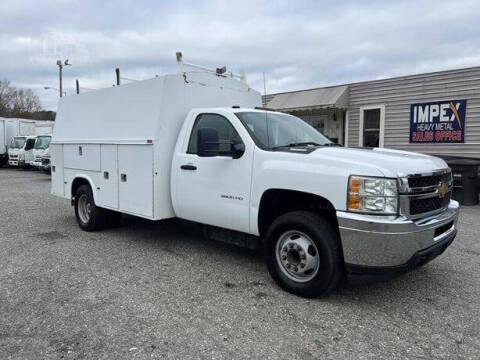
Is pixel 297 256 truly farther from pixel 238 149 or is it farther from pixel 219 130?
pixel 219 130

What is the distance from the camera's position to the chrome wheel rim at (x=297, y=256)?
13.5 feet

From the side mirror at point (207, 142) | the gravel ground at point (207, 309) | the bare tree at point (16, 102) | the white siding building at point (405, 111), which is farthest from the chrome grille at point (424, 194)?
the bare tree at point (16, 102)

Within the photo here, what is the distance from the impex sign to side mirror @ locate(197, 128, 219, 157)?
9.36 metres

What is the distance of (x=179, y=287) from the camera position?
447 centimetres

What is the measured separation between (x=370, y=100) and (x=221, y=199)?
10188 mm

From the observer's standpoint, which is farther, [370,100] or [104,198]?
[370,100]

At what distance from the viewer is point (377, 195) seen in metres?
3.60

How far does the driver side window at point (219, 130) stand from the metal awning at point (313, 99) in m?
9.10

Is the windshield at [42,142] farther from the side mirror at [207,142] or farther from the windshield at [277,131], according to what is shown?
the windshield at [277,131]

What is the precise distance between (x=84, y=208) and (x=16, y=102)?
57663 millimetres

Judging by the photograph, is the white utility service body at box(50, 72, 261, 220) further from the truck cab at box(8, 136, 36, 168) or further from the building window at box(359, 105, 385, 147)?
the truck cab at box(8, 136, 36, 168)

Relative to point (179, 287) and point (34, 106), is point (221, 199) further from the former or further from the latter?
point (34, 106)

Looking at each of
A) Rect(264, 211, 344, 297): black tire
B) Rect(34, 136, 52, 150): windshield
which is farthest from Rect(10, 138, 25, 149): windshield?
Rect(264, 211, 344, 297): black tire

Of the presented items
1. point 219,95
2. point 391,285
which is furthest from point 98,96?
point 391,285
